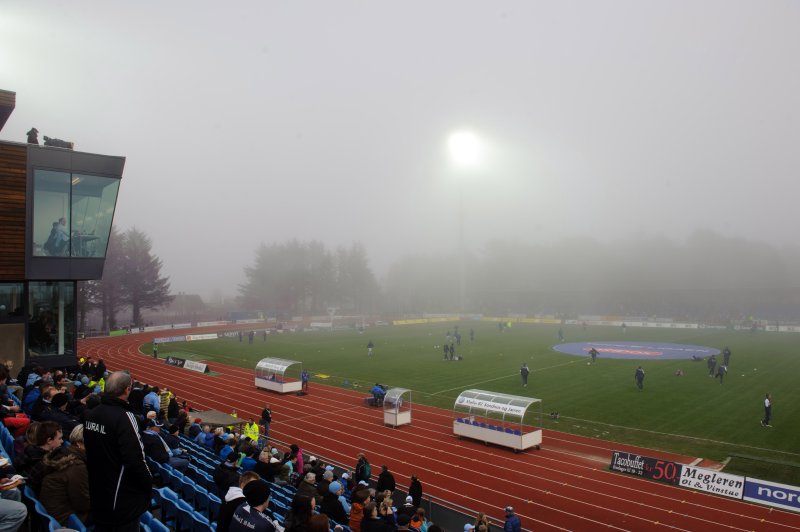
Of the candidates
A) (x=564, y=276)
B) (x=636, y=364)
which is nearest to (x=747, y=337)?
(x=636, y=364)

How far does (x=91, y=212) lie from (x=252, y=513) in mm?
22818

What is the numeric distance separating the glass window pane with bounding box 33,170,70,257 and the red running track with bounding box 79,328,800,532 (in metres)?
11.3

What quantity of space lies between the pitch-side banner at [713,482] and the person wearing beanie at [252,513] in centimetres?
1651

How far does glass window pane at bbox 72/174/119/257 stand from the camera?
75.9ft

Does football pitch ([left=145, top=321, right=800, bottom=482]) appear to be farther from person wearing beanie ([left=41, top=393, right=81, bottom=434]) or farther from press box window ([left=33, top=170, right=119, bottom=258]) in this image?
person wearing beanie ([left=41, top=393, right=81, bottom=434])

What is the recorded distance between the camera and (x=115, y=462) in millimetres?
4711

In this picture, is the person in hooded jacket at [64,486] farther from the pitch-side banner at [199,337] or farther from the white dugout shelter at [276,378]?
the pitch-side banner at [199,337]

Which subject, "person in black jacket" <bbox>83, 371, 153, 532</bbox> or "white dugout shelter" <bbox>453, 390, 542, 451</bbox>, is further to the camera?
"white dugout shelter" <bbox>453, 390, 542, 451</bbox>

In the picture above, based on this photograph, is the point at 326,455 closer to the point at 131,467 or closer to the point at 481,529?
the point at 481,529

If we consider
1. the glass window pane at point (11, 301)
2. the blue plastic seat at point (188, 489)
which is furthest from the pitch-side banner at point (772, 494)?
the glass window pane at point (11, 301)

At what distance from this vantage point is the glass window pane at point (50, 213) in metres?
22.1

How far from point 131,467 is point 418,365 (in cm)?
3822

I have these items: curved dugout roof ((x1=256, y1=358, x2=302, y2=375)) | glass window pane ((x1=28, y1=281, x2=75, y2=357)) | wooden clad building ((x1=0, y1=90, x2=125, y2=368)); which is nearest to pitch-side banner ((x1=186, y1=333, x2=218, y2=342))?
curved dugout roof ((x1=256, y1=358, x2=302, y2=375))

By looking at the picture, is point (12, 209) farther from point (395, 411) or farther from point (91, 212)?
point (395, 411)
